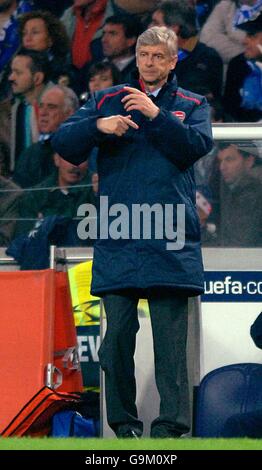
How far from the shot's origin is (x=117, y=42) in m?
11.2

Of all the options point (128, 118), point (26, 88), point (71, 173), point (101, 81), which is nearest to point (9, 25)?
point (26, 88)

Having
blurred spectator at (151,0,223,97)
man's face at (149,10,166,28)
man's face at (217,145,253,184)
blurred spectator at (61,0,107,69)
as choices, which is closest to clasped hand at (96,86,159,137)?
man's face at (217,145,253,184)

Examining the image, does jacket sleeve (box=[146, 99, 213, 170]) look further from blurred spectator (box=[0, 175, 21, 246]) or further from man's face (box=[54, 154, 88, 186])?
man's face (box=[54, 154, 88, 186])

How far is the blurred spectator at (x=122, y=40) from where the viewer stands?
36.5 feet

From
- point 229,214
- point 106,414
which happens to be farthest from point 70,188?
point 106,414

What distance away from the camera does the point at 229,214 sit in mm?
7887

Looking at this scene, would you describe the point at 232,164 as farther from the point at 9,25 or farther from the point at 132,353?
the point at 9,25

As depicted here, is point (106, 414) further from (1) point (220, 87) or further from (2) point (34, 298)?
(1) point (220, 87)

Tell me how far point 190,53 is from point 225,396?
4145 mm

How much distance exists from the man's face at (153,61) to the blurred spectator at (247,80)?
11.8 ft

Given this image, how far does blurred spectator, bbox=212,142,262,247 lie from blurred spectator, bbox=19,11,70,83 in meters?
3.66

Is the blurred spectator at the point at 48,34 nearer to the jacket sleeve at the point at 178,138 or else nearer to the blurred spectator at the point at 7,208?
the blurred spectator at the point at 7,208

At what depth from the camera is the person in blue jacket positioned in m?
6.80

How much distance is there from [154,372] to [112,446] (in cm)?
123
